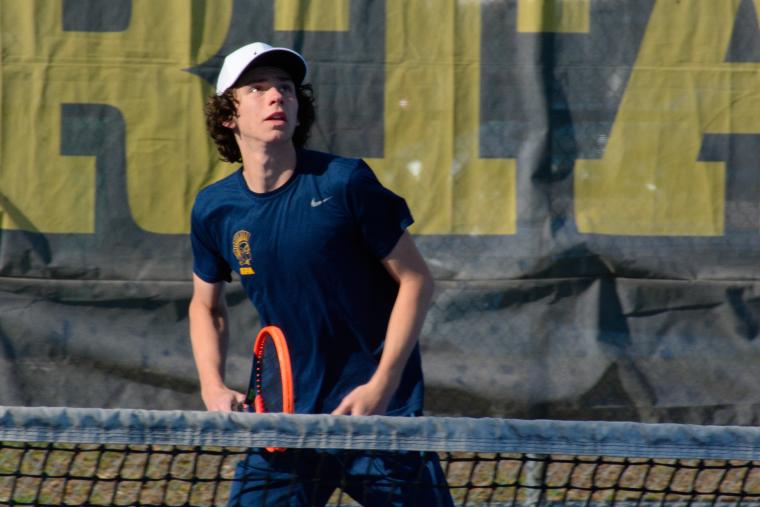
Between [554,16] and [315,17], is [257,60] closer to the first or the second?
[315,17]

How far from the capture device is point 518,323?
550 centimetres

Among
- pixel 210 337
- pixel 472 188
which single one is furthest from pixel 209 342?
pixel 472 188

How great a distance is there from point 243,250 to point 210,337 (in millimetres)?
311

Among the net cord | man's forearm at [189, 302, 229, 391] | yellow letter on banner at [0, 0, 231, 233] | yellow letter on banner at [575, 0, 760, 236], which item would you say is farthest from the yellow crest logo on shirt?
yellow letter on banner at [575, 0, 760, 236]

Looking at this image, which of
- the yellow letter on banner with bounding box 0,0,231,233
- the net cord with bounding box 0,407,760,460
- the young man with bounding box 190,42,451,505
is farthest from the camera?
the yellow letter on banner with bounding box 0,0,231,233

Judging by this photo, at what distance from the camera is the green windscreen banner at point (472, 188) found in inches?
215

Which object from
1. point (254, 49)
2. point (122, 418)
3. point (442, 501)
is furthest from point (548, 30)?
point (122, 418)

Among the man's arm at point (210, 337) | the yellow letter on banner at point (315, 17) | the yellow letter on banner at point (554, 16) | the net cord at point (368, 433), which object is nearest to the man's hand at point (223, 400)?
the man's arm at point (210, 337)

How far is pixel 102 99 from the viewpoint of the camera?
→ 215 inches

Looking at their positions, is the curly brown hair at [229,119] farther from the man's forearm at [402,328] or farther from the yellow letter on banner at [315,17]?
the yellow letter on banner at [315,17]

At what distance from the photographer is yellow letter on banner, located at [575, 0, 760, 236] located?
5492 mm

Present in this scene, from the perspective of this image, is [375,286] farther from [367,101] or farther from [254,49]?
[367,101]

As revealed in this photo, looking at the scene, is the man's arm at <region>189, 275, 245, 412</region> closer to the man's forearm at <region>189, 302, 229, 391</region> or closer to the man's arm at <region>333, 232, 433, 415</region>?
the man's forearm at <region>189, 302, 229, 391</region>

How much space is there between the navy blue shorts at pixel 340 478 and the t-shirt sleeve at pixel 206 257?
559 millimetres
